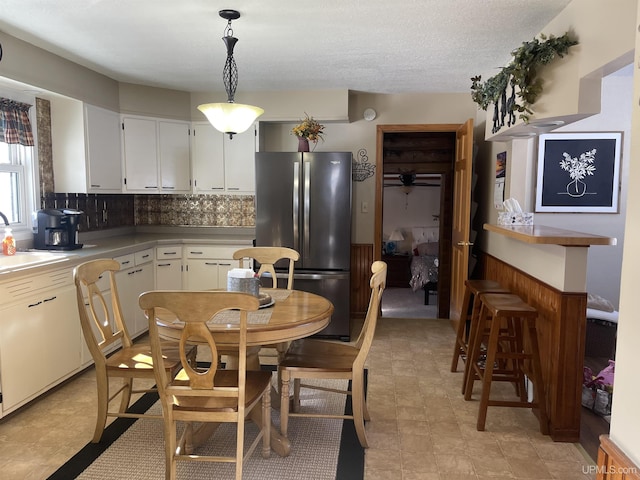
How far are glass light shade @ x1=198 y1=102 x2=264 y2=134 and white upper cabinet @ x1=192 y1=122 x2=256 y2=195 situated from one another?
2.13m

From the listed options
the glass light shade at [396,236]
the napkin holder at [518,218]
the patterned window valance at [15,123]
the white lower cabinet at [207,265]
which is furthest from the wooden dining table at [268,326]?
the glass light shade at [396,236]

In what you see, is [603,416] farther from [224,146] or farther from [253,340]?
[224,146]

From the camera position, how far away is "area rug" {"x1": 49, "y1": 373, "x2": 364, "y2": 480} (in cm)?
227

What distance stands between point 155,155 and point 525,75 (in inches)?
138

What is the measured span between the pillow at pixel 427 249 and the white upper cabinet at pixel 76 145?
514 cm

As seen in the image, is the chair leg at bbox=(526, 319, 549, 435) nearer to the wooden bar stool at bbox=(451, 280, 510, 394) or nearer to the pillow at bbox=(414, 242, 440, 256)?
the wooden bar stool at bbox=(451, 280, 510, 394)

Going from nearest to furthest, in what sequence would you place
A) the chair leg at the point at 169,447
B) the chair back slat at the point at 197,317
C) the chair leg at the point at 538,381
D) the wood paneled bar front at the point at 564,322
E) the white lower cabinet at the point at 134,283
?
the chair back slat at the point at 197,317 → the chair leg at the point at 169,447 → the wood paneled bar front at the point at 564,322 → the chair leg at the point at 538,381 → the white lower cabinet at the point at 134,283

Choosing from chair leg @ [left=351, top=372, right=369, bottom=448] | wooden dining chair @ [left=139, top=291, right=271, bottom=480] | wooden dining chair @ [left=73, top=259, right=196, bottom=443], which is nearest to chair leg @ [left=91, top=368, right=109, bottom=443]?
wooden dining chair @ [left=73, top=259, right=196, bottom=443]

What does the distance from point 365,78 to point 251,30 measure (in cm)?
150

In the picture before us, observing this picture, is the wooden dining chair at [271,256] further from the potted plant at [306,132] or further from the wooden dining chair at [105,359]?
the potted plant at [306,132]

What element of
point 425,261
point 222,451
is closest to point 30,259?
point 222,451

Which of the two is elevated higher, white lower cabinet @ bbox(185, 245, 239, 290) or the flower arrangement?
the flower arrangement

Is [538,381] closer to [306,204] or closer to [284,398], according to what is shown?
[284,398]

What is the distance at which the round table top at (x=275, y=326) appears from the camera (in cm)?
211
